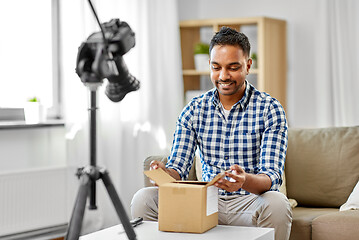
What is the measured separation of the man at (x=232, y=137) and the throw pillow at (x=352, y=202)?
0.58 m

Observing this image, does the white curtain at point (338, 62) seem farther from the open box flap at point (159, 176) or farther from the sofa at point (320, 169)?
the open box flap at point (159, 176)

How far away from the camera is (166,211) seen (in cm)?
194

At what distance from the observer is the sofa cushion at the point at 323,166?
2854 millimetres

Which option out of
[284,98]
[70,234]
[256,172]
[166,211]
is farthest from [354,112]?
[70,234]

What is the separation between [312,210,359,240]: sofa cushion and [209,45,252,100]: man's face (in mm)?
671

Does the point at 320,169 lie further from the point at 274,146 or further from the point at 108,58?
the point at 108,58

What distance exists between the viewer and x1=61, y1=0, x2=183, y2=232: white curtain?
12.3 ft

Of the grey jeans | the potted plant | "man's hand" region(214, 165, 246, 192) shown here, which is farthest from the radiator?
"man's hand" region(214, 165, 246, 192)

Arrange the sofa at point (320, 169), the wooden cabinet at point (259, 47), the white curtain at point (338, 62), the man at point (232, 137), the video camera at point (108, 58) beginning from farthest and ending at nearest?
the wooden cabinet at point (259, 47), the white curtain at point (338, 62), the sofa at point (320, 169), the man at point (232, 137), the video camera at point (108, 58)

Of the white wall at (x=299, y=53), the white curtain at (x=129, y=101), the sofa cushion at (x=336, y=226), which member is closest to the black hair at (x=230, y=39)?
the sofa cushion at (x=336, y=226)

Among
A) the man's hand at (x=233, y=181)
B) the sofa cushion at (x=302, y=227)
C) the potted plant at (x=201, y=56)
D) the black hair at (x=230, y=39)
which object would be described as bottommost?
the sofa cushion at (x=302, y=227)

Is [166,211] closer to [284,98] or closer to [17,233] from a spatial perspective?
[17,233]

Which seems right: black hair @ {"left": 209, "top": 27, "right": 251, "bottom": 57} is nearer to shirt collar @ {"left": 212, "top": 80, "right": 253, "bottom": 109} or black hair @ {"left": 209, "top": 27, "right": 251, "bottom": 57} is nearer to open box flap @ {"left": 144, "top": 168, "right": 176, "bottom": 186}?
shirt collar @ {"left": 212, "top": 80, "right": 253, "bottom": 109}

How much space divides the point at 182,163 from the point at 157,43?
196 cm
